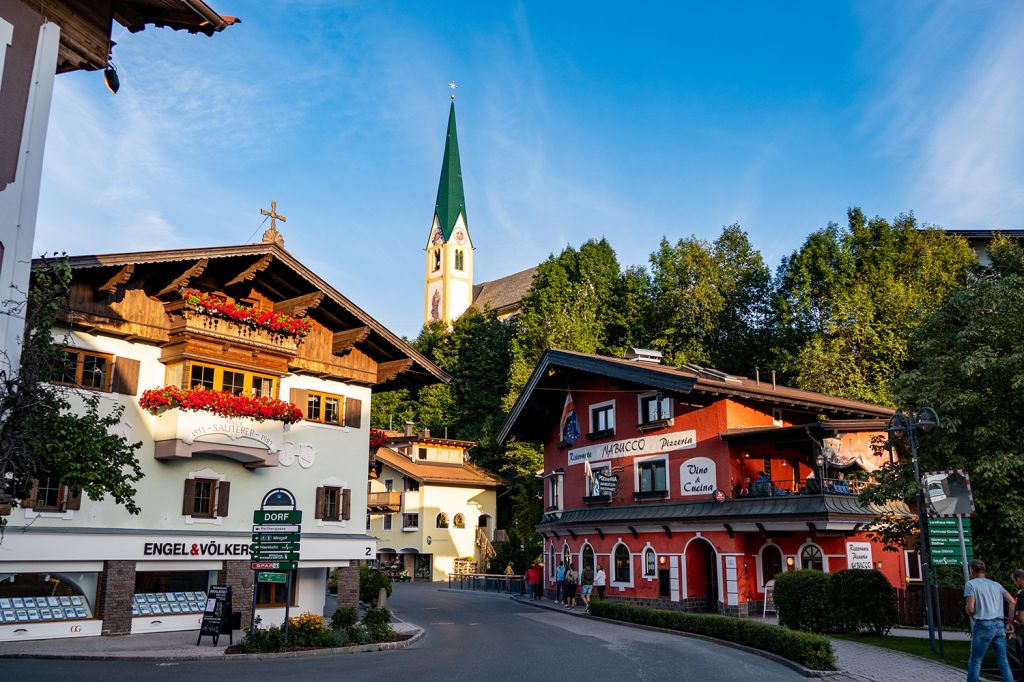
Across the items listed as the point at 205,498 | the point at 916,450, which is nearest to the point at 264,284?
the point at 205,498

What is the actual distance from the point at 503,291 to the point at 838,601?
90.3 meters

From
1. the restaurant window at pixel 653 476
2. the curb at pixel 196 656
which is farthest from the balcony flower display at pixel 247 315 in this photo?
the restaurant window at pixel 653 476

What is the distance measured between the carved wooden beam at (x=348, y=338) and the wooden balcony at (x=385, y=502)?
31319 mm

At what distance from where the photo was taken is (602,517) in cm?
3512

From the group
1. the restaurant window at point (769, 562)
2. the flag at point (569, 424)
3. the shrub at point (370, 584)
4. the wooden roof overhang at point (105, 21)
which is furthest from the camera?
the flag at point (569, 424)

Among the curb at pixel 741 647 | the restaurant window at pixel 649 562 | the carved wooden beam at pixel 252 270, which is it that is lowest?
the curb at pixel 741 647

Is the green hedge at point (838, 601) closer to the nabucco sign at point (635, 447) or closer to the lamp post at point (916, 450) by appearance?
the lamp post at point (916, 450)

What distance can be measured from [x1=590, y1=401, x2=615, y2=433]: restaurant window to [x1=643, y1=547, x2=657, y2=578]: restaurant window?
550 centimetres

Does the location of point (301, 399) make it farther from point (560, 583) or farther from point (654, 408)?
point (560, 583)

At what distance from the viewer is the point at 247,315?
2488 cm

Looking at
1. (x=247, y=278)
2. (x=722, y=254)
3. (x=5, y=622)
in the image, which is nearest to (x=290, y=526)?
(x=5, y=622)

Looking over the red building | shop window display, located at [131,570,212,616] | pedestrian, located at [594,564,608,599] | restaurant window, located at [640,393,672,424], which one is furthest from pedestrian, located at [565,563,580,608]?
shop window display, located at [131,570,212,616]

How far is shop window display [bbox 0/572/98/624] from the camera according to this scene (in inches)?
811

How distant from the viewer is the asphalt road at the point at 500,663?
15336 millimetres
